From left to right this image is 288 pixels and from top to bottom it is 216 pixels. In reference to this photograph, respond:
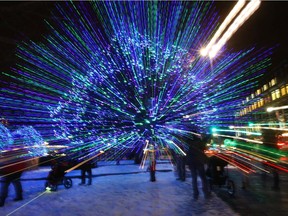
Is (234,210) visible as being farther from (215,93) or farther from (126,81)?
(215,93)

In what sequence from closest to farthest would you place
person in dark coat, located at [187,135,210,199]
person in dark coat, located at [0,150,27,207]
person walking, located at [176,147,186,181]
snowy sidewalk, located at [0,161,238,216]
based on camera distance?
1. snowy sidewalk, located at [0,161,238,216]
2. person in dark coat, located at [0,150,27,207]
3. person in dark coat, located at [187,135,210,199]
4. person walking, located at [176,147,186,181]

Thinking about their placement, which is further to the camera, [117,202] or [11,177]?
[11,177]

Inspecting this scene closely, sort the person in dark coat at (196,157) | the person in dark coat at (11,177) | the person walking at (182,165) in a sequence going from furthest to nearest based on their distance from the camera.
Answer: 1. the person walking at (182,165)
2. the person in dark coat at (196,157)
3. the person in dark coat at (11,177)

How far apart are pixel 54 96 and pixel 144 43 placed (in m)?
9.74

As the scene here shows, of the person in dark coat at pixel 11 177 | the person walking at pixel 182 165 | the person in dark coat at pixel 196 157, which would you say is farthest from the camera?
the person walking at pixel 182 165

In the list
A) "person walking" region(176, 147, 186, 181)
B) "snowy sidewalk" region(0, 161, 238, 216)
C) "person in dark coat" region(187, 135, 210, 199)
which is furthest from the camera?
"person walking" region(176, 147, 186, 181)

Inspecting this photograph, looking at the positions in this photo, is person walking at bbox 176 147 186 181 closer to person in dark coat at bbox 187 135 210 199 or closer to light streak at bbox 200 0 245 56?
person in dark coat at bbox 187 135 210 199

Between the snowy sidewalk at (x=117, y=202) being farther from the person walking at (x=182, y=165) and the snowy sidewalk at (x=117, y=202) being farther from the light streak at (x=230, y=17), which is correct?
the light streak at (x=230, y=17)

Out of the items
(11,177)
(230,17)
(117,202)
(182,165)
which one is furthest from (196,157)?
(11,177)

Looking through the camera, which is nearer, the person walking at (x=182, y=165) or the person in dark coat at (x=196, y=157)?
the person in dark coat at (x=196, y=157)

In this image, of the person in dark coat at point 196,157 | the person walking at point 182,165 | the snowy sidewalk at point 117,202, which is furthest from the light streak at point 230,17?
the snowy sidewalk at point 117,202

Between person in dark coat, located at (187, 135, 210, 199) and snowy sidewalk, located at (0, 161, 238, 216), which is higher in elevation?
person in dark coat, located at (187, 135, 210, 199)

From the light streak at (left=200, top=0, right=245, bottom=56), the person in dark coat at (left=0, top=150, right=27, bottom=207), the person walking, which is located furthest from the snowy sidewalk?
the light streak at (left=200, top=0, right=245, bottom=56)

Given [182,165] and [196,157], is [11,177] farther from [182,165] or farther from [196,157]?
[182,165]
